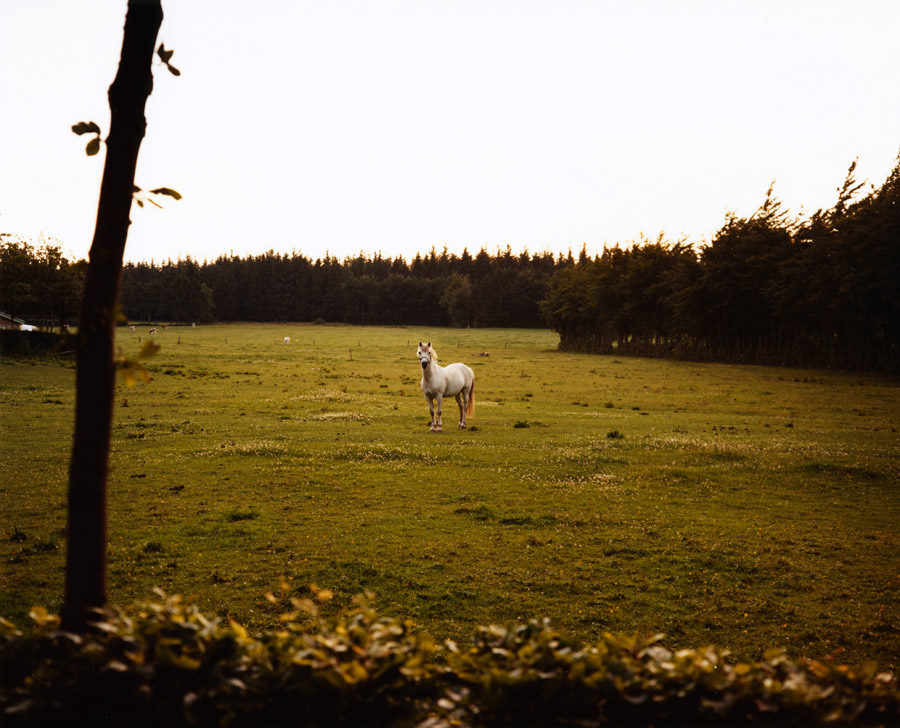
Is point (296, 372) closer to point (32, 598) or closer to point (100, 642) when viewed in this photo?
point (32, 598)

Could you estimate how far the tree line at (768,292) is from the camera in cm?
4800

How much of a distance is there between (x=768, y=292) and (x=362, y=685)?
62680 millimetres

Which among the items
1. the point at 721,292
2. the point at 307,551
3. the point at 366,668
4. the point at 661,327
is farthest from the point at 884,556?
the point at 661,327

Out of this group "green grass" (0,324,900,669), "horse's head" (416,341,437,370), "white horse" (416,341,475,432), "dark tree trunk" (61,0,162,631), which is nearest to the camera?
"dark tree trunk" (61,0,162,631)

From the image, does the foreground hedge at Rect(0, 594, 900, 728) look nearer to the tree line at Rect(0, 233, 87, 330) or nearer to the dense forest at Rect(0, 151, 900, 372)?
the dense forest at Rect(0, 151, 900, 372)

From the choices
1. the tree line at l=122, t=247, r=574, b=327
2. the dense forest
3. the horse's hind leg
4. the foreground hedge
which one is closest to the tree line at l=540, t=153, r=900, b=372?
the dense forest

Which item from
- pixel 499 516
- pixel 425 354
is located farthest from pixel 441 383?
pixel 499 516

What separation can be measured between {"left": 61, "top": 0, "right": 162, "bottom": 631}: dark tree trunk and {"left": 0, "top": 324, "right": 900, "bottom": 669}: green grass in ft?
12.7

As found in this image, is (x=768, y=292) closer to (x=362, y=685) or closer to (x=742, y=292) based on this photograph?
(x=742, y=292)

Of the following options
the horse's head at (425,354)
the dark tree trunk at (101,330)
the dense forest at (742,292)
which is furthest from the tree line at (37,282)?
the dark tree trunk at (101,330)

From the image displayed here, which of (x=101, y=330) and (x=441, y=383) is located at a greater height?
(x=101, y=330)

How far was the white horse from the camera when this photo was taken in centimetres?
2220

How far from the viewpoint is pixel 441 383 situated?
22.5 m

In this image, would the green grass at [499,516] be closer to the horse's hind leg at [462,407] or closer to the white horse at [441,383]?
the horse's hind leg at [462,407]
